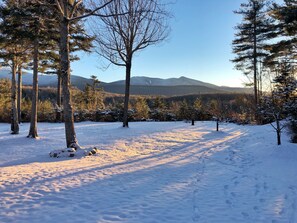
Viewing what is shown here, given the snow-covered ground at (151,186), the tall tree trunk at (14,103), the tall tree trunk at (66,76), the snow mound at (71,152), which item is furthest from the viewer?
the tall tree trunk at (14,103)

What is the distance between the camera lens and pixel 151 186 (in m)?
4.91

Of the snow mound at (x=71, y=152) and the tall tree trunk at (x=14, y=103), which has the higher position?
the tall tree trunk at (x=14, y=103)

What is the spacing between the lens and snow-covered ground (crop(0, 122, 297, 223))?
11.9 ft

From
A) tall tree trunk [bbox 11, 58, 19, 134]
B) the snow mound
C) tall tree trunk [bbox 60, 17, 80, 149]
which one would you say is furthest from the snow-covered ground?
tall tree trunk [bbox 11, 58, 19, 134]

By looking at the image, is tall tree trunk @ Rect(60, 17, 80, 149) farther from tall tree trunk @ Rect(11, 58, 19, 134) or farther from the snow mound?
tall tree trunk @ Rect(11, 58, 19, 134)

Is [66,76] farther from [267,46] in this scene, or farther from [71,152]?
[267,46]

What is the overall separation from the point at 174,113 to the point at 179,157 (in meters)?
14.4

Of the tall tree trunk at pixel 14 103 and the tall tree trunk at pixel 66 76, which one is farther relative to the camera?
the tall tree trunk at pixel 14 103

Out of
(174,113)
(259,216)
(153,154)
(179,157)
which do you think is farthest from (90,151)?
(174,113)

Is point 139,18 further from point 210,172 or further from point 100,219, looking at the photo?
point 100,219

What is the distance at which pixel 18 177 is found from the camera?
5.22 metres

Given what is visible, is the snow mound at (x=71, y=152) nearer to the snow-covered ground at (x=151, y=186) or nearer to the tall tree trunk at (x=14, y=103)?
the snow-covered ground at (x=151, y=186)

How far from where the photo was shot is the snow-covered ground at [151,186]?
11.9ft

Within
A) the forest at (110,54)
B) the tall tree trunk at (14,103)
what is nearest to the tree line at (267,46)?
the forest at (110,54)
